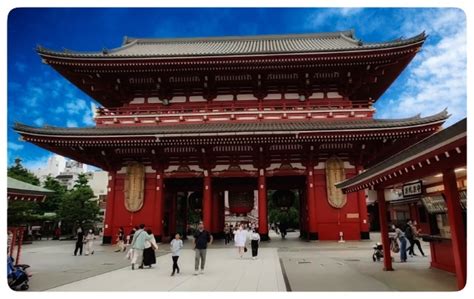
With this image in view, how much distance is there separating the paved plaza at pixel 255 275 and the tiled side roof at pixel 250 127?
6252 millimetres

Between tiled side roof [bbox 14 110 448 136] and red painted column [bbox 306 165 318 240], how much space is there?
3.00 m

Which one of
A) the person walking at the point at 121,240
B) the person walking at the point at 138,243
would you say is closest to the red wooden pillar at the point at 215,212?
the person walking at the point at 121,240

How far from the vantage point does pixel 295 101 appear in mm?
19891

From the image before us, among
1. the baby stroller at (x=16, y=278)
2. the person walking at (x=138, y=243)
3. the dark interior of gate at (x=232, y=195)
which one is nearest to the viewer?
the baby stroller at (x=16, y=278)

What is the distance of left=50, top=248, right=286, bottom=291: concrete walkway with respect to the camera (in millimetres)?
7934

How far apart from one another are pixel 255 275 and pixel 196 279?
167 cm

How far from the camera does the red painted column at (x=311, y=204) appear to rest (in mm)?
18156

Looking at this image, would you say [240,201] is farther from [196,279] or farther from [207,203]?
[196,279]

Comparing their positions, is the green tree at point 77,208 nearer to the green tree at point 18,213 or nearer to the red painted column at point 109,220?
the green tree at point 18,213

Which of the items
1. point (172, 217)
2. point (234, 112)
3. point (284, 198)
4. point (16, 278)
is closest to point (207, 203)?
point (172, 217)

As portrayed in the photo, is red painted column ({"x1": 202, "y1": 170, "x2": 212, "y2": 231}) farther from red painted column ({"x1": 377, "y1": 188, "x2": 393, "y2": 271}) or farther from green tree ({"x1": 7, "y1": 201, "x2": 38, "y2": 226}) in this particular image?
green tree ({"x1": 7, "y1": 201, "x2": 38, "y2": 226})

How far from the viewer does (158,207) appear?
18781 mm
